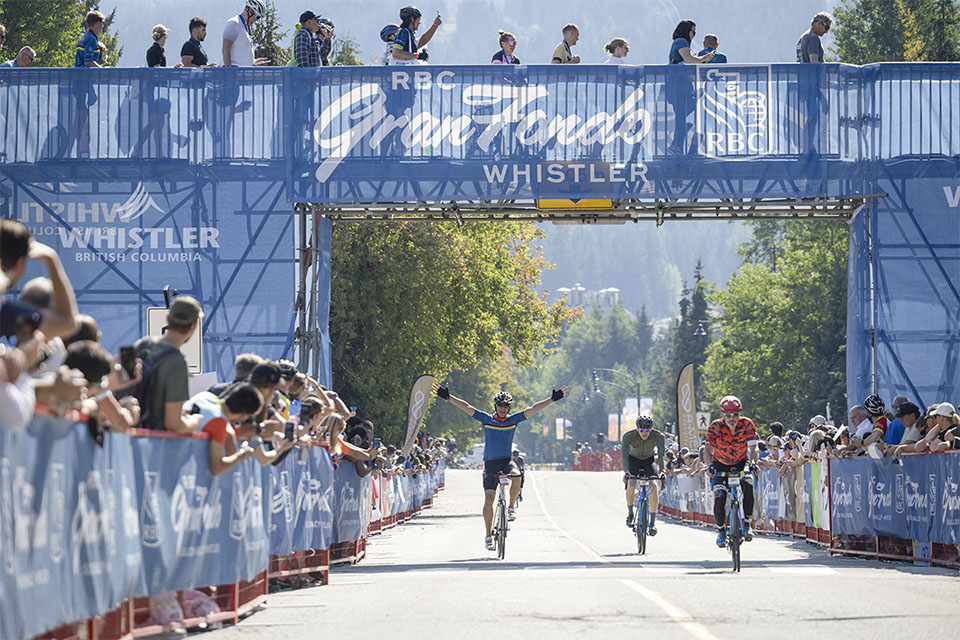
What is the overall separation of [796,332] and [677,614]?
60522 millimetres

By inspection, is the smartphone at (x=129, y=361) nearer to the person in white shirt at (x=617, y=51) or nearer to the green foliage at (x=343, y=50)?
the person in white shirt at (x=617, y=51)

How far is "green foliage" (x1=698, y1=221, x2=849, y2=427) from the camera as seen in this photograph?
66.8 m

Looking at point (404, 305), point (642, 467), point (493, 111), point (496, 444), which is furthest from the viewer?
point (404, 305)

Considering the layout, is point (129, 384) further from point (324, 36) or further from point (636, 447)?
point (324, 36)

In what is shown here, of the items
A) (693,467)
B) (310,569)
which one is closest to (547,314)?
(693,467)

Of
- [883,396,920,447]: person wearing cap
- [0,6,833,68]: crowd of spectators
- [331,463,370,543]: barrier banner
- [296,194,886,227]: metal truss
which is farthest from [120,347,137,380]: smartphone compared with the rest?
[0,6,833,68]: crowd of spectators

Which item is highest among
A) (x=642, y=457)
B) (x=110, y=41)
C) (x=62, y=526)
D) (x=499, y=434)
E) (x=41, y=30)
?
(x=110, y=41)

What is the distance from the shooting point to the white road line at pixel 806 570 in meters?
16.1

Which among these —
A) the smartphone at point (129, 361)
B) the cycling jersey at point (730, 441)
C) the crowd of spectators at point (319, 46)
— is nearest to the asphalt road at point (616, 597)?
the cycling jersey at point (730, 441)

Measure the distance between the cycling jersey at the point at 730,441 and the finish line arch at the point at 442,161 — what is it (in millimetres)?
6194

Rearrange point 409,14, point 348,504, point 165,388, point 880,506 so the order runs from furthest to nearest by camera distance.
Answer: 1. point 409,14
2. point 880,506
3. point 348,504
4. point 165,388

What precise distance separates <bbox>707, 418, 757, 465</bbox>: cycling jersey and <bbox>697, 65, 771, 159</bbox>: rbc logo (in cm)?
653

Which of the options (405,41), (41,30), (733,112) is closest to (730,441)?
(733,112)

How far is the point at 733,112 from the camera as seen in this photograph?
22766 millimetres
